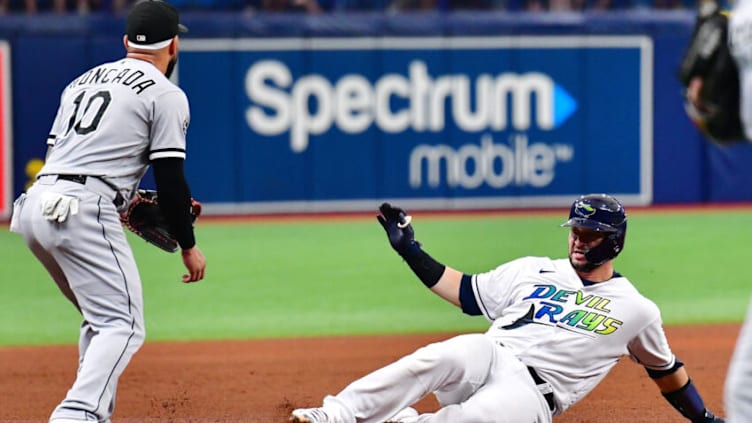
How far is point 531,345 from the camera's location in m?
5.07

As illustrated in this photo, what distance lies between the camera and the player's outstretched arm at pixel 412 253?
203 inches

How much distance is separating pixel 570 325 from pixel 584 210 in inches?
18.7

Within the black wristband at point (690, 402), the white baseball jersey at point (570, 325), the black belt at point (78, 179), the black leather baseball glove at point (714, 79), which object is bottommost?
the black wristband at point (690, 402)

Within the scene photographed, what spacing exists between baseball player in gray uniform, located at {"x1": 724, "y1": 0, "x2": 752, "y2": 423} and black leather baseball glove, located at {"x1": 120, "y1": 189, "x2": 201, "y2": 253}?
2.53 metres

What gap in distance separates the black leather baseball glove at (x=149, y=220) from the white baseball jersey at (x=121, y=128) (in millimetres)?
293

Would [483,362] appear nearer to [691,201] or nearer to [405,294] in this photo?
[405,294]

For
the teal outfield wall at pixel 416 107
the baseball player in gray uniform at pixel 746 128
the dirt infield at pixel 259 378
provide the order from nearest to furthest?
the baseball player in gray uniform at pixel 746 128 < the dirt infield at pixel 259 378 < the teal outfield wall at pixel 416 107

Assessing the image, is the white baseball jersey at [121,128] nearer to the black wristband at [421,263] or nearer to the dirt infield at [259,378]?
the black wristband at [421,263]

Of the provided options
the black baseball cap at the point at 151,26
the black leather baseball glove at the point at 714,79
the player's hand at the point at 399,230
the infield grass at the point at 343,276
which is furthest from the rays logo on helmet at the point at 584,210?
the infield grass at the point at 343,276

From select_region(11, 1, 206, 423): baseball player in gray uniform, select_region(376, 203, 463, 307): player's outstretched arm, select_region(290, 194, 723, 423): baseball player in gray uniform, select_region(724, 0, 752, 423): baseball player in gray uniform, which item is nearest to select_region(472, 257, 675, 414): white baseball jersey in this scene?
select_region(290, 194, 723, 423): baseball player in gray uniform

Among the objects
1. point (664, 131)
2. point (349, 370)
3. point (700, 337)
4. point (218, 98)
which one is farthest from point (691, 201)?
A: point (349, 370)

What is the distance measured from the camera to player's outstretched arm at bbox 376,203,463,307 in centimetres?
515

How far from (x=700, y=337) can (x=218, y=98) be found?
933 cm

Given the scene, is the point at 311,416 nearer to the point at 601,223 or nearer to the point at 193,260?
the point at 193,260
